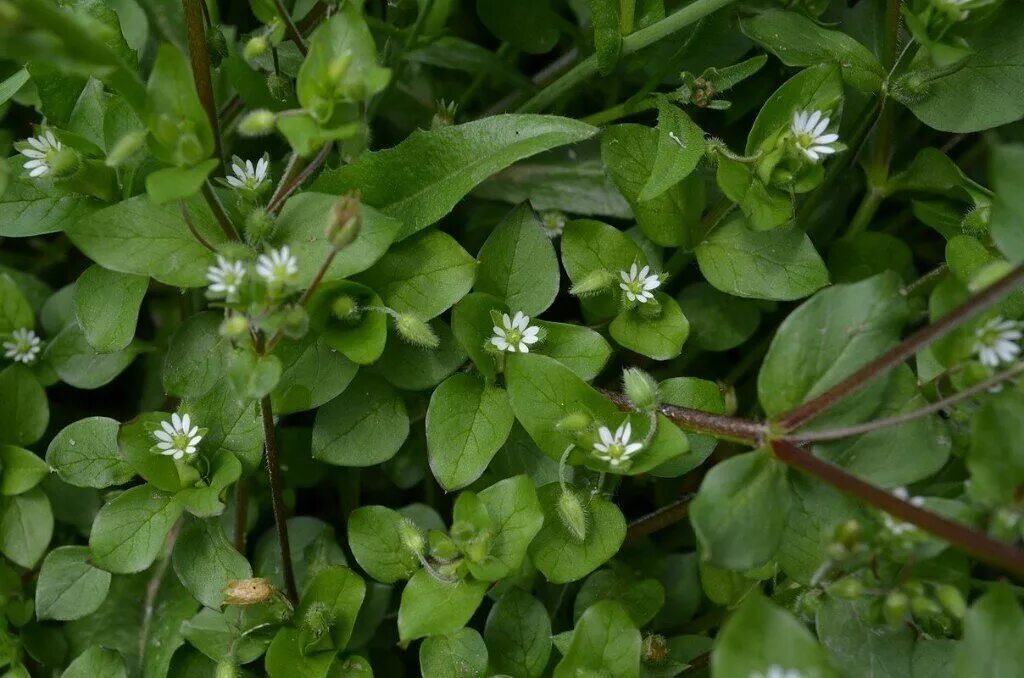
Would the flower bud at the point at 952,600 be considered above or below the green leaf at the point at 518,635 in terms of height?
above

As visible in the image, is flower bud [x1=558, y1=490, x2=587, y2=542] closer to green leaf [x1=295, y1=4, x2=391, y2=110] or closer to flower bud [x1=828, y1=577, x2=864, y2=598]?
flower bud [x1=828, y1=577, x2=864, y2=598]

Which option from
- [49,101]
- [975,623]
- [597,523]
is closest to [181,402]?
[49,101]

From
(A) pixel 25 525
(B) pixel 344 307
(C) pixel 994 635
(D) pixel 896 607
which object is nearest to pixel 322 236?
(B) pixel 344 307

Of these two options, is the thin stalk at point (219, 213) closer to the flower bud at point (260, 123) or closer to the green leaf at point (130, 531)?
the flower bud at point (260, 123)

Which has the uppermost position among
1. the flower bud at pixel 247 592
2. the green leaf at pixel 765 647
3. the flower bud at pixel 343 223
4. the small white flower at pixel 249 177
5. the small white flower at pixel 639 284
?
the flower bud at pixel 343 223

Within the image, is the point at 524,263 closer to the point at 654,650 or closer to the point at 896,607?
the point at 654,650

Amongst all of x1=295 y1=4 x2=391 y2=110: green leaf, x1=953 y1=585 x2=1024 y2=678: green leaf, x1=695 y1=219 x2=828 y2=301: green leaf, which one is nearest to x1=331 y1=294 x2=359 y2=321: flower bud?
x1=295 y1=4 x2=391 y2=110: green leaf

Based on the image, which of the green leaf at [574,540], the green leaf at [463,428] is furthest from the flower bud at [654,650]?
the green leaf at [463,428]
